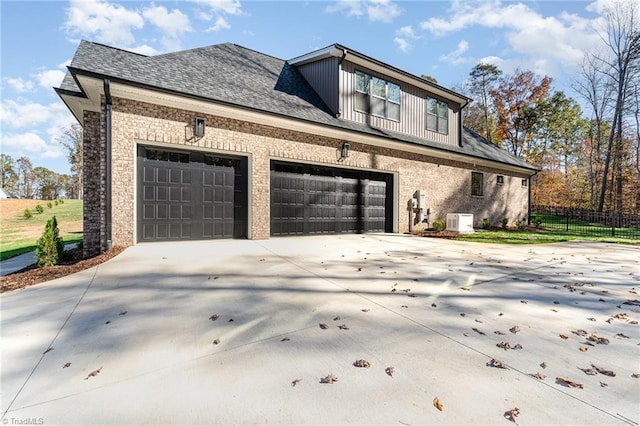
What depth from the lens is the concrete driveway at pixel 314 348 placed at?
1.65m

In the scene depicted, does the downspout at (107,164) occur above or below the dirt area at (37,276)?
above

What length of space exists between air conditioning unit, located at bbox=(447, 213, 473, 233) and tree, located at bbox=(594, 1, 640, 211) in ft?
58.4

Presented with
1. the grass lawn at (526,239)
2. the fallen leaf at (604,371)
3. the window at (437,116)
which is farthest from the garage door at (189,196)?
the window at (437,116)

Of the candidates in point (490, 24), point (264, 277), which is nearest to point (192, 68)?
point (264, 277)

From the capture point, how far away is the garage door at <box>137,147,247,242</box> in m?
7.12

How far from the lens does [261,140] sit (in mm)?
8531

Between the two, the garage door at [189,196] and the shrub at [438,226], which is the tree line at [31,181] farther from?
the shrub at [438,226]

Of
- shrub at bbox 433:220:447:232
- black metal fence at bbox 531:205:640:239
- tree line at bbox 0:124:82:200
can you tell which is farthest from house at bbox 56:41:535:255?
tree line at bbox 0:124:82:200

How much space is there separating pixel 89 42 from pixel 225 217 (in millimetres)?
5506

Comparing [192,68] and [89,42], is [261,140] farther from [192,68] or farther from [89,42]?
[89,42]

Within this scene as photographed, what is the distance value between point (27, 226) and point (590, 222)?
35.1m

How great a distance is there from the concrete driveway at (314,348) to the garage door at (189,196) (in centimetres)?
272

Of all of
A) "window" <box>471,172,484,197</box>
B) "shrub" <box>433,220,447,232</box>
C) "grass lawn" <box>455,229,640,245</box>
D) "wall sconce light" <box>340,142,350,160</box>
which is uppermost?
"wall sconce light" <box>340,142,350,160</box>

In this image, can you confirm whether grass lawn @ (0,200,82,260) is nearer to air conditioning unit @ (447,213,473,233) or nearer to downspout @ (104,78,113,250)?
downspout @ (104,78,113,250)
